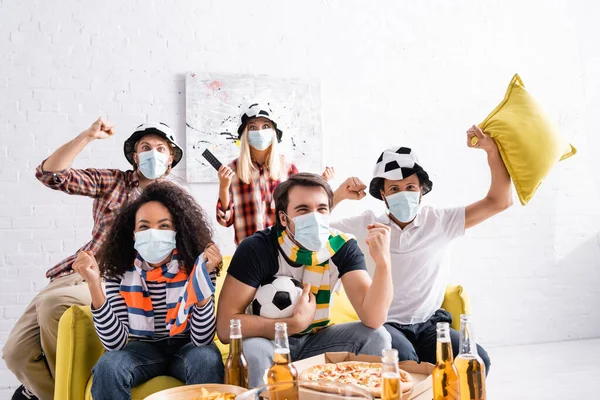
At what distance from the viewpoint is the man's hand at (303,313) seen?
Answer: 1.87 m

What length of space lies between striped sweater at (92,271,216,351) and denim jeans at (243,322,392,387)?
17cm

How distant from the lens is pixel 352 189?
8.30 ft

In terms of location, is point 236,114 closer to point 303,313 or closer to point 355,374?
point 303,313

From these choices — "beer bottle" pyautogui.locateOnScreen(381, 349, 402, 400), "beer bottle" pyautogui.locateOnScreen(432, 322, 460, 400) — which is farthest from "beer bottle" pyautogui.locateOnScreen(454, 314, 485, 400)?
"beer bottle" pyautogui.locateOnScreen(381, 349, 402, 400)

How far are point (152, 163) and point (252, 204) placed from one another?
1.89 feet

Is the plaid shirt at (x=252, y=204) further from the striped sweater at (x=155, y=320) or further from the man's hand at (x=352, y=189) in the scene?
the striped sweater at (x=155, y=320)

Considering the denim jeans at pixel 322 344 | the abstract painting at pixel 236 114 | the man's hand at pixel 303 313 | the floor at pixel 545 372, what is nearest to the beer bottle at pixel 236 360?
the denim jeans at pixel 322 344

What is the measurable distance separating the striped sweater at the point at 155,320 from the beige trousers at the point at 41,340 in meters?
0.46

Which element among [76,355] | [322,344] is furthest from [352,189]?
[76,355]

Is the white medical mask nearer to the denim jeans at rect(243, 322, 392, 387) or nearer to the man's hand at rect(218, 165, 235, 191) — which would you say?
the denim jeans at rect(243, 322, 392, 387)

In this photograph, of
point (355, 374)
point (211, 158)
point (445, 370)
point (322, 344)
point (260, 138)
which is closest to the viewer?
point (445, 370)

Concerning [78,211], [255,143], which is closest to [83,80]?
[78,211]

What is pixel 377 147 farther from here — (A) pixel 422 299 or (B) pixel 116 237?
(B) pixel 116 237

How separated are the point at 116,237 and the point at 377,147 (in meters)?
2.42
